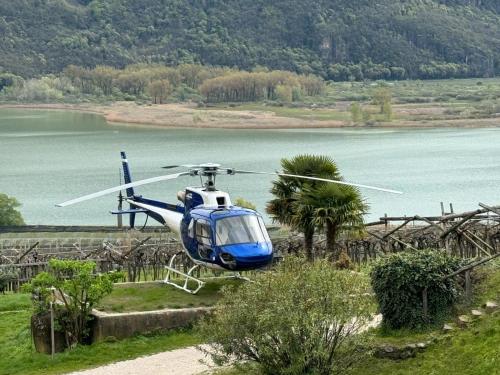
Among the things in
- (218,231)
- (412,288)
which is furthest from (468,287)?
(218,231)

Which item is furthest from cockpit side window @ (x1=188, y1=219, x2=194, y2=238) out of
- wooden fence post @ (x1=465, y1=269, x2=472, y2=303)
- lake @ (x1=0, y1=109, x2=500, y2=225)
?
lake @ (x1=0, y1=109, x2=500, y2=225)

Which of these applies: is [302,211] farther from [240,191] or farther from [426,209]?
[240,191]

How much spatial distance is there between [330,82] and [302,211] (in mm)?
162710

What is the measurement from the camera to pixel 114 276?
15938 millimetres

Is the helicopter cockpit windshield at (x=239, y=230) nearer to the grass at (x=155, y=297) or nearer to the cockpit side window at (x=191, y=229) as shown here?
the cockpit side window at (x=191, y=229)

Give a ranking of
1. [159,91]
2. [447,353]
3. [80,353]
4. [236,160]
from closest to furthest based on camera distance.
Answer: [447,353], [80,353], [236,160], [159,91]

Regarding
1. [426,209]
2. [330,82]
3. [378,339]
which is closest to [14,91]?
[330,82]

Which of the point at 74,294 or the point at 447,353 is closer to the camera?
the point at 447,353

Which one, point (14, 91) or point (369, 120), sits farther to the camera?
point (14, 91)

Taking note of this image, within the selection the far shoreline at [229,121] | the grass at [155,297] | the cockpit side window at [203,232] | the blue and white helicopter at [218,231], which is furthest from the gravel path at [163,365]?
the far shoreline at [229,121]

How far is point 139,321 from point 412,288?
14.5 feet

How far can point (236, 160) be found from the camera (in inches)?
2869

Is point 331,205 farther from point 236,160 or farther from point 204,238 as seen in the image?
point 236,160

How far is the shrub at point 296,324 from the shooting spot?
11492mm
